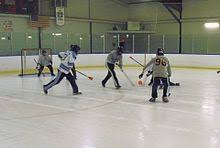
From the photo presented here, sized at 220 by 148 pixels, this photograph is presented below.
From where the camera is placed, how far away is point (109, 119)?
6043 millimetres

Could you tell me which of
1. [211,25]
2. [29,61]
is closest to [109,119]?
[29,61]

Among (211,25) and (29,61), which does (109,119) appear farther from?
(211,25)

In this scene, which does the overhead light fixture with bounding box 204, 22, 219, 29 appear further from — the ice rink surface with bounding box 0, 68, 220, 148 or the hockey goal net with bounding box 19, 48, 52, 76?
the ice rink surface with bounding box 0, 68, 220, 148

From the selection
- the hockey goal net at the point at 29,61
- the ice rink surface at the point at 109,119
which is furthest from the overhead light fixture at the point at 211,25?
the ice rink surface at the point at 109,119

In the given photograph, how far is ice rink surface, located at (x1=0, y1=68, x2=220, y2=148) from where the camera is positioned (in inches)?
183

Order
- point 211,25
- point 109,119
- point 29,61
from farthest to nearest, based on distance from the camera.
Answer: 1. point 211,25
2. point 29,61
3. point 109,119

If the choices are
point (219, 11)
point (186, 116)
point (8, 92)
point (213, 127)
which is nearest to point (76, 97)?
point (8, 92)

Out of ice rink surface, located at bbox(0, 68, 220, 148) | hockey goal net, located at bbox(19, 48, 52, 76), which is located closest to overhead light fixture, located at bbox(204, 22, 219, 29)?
hockey goal net, located at bbox(19, 48, 52, 76)

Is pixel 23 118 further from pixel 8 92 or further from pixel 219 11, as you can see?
pixel 219 11

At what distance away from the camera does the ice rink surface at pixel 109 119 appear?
466cm

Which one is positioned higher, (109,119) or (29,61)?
(29,61)

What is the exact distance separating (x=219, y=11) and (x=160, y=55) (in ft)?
48.3

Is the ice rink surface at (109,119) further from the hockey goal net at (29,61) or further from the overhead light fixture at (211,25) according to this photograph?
the overhead light fixture at (211,25)

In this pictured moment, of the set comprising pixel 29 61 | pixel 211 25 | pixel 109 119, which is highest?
pixel 211 25
